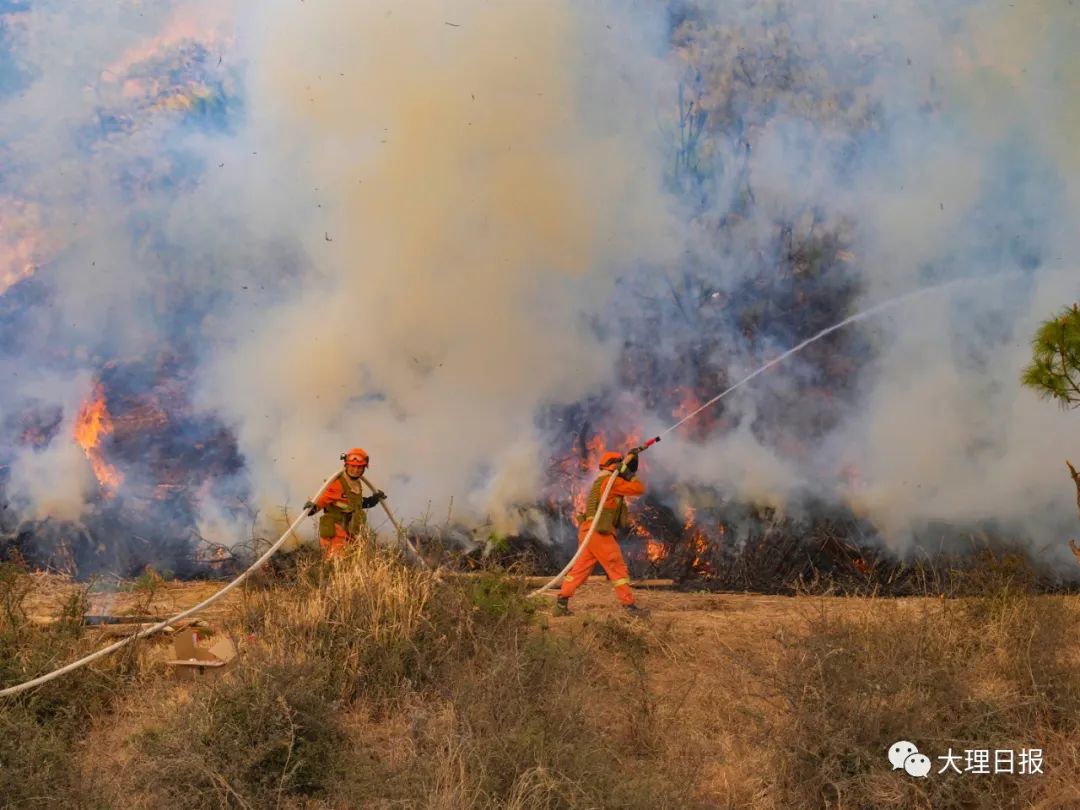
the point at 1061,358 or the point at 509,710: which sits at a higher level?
the point at 1061,358

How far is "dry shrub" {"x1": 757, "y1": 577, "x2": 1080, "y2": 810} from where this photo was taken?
5.11 meters

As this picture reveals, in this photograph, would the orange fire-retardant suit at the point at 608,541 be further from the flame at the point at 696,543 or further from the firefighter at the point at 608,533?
the flame at the point at 696,543

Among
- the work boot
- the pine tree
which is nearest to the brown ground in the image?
the work boot

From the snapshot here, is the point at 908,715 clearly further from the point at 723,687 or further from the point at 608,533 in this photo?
the point at 608,533

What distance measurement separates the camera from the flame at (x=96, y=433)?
13.2 m

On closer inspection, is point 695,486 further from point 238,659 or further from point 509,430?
point 238,659

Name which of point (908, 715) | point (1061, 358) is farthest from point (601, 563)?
point (1061, 358)

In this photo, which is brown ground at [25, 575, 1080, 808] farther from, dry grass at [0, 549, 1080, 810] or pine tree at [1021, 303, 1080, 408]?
pine tree at [1021, 303, 1080, 408]

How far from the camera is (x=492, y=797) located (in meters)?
4.74

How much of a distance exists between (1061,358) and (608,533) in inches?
170

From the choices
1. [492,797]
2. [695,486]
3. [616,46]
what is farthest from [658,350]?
[492,797]

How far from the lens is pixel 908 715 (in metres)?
5.32

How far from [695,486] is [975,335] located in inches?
171

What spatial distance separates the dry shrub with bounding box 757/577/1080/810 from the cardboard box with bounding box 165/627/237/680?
12.8 feet
